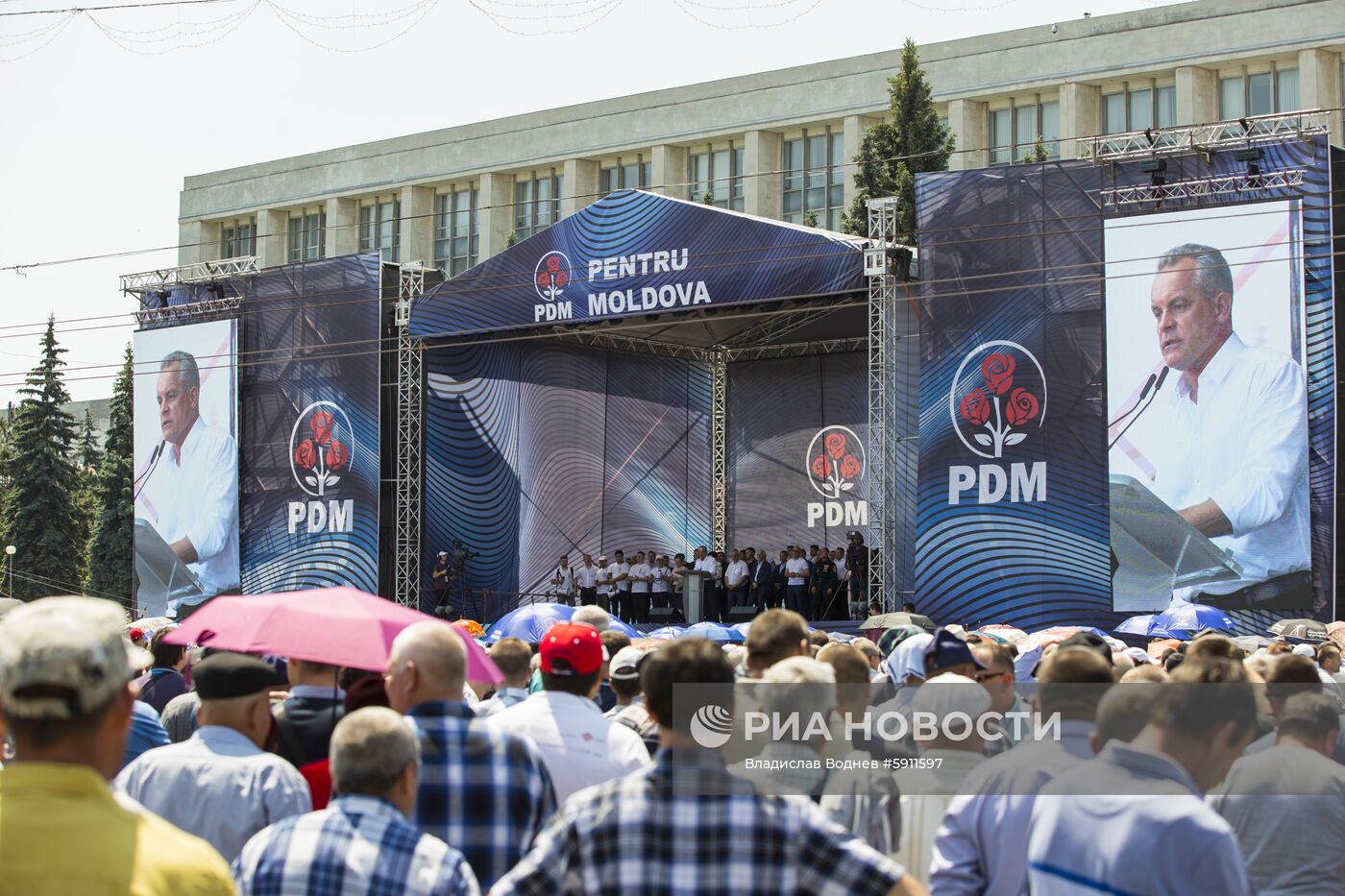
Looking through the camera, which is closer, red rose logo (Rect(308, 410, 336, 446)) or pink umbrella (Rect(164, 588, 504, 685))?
pink umbrella (Rect(164, 588, 504, 685))

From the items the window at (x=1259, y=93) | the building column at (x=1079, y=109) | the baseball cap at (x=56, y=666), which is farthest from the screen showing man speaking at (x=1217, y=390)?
the building column at (x=1079, y=109)

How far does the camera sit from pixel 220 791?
429 centimetres

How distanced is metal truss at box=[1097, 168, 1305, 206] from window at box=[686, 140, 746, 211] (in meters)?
26.8

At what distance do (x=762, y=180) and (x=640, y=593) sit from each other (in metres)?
23.1

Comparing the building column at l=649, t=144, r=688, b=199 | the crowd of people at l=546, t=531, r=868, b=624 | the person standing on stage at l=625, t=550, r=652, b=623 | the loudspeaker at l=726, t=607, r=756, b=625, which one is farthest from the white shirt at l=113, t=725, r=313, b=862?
the building column at l=649, t=144, r=688, b=199

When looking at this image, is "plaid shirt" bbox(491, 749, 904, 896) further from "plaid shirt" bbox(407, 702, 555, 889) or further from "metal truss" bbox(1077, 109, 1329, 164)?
"metal truss" bbox(1077, 109, 1329, 164)

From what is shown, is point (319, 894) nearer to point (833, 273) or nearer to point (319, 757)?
point (319, 757)

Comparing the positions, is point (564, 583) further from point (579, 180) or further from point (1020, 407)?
point (579, 180)

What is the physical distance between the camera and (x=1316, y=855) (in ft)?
15.0

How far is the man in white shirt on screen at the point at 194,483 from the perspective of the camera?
93.7 ft

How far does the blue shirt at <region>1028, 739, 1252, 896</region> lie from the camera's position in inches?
131

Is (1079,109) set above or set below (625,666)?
above

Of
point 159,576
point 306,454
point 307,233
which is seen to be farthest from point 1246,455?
point 307,233

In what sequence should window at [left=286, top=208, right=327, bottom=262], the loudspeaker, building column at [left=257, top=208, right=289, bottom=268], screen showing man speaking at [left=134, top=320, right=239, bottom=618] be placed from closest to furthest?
the loudspeaker
screen showing man speaking at [left=134, top=320, right=239, bottom=618]
window at [left=286, top=208, right=327, bottom=262]
building column at [left=257, top=208, right=289, bottom=268]
